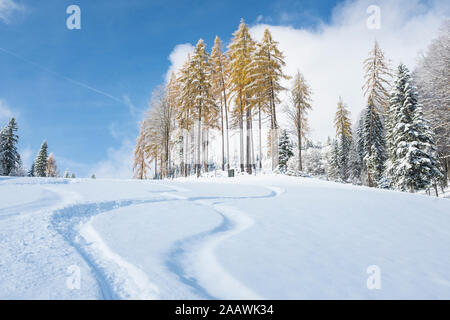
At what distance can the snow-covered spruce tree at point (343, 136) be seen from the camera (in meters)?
35.0

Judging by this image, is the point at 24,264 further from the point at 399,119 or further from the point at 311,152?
the point at 311,152

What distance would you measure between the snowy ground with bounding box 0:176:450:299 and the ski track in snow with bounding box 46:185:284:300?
12 mm

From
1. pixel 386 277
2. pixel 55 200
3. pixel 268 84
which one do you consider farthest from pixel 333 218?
pixel 268 84

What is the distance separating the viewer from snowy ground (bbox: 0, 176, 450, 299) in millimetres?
2104

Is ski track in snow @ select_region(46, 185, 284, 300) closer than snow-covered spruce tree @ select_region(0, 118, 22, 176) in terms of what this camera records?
Yes

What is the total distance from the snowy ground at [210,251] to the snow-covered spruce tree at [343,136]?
3355 centimetres

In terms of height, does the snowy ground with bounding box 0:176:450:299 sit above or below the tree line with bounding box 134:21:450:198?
below

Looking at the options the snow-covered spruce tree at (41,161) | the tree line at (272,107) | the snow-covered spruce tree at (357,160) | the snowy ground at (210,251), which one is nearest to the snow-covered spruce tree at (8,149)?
the snow-covered spruce tree at (41,161)

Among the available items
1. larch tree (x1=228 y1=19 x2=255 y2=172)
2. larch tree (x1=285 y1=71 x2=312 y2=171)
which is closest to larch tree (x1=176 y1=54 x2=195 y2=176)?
larch tree (x1=228 y1=19 x2=255 y2=172)

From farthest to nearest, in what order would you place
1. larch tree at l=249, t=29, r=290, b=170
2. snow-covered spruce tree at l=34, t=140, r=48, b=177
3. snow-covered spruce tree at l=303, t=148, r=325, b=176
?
snow-covered spruce tree at l=34, t=140, r=48, b=177 → snow-covered spruce tree at l=303, t=148, r=325, b=176 → larch tree at l=249, t=29, r=290, b=170

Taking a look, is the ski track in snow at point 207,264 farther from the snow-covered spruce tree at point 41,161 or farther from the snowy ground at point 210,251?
the snow-covered spruce tree at point 41,161

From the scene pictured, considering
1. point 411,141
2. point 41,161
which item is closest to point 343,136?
point 411,141

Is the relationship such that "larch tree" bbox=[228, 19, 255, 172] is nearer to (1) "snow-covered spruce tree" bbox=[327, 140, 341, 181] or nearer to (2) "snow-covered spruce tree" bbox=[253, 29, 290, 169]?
(2) "snow-covered spruce tree" bbox=[253, 29, 290, 169]
